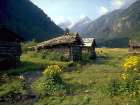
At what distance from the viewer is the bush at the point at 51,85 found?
27261 millimetres

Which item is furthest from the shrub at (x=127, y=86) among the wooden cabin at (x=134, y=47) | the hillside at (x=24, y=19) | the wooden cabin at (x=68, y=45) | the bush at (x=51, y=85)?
the hillside at (x=24, y=19)

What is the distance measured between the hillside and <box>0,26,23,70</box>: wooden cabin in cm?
8088

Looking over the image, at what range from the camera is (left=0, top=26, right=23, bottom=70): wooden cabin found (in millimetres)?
Result: 41019

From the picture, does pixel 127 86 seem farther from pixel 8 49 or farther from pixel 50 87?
pixel 8 49

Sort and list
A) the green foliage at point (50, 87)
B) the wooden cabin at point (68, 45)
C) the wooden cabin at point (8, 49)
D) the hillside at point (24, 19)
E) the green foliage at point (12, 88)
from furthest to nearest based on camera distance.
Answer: the hillside at point (24, 19)
the wooden cabin at point (68, 45)
the wooden cabin at point (8, 49)
the green foliage at point (50, 87)
the green foliage at point (12, 88)

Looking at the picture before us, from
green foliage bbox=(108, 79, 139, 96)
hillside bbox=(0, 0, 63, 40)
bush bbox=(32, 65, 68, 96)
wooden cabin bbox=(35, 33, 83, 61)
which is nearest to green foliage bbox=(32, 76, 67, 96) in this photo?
bush bbox=(32, 65, 68, 96)

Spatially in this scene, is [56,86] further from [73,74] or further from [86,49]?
[86,49]

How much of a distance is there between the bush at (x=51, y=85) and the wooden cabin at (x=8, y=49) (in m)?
10.7

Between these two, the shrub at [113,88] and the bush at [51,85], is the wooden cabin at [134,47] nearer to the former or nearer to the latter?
the bush at [51,85]

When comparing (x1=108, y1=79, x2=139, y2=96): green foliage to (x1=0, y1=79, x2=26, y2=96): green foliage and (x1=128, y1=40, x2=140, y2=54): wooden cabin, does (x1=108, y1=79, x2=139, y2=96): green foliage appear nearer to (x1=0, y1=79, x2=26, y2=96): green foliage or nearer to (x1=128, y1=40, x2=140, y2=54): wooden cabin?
(x1=0, y1=79, x2=26, y2=96): green foliage

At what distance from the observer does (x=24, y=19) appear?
165 m

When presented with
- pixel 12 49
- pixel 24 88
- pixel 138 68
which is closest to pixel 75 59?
pixel 12 49

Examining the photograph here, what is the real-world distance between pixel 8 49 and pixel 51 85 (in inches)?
616

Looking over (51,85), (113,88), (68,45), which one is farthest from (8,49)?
(113,88)
